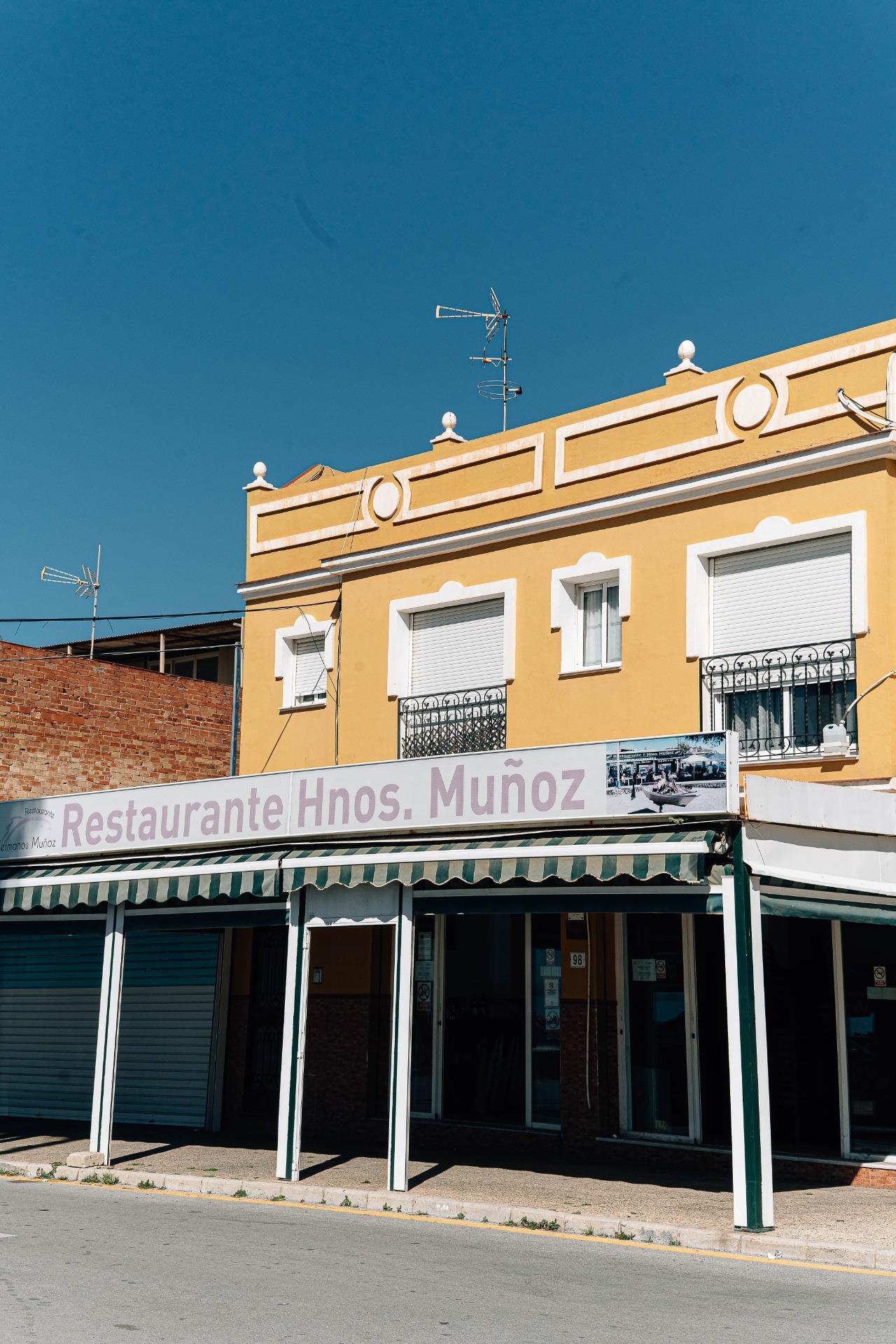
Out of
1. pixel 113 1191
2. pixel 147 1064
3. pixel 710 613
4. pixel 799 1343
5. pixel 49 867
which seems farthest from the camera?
pixel 147 1064

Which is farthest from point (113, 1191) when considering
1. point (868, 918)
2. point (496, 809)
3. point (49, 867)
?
point (868, 918)

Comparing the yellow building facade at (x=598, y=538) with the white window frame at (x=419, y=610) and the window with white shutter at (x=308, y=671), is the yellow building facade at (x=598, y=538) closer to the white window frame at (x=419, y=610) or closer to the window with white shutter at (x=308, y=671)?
the white window frame at (x=419, y=610)

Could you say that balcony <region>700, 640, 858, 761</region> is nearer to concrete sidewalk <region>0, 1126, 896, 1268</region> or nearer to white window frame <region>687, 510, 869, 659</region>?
white window frame <region>687, 510, 869, 659</region>

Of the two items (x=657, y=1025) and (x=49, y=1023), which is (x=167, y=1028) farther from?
(x=657, y=1025)

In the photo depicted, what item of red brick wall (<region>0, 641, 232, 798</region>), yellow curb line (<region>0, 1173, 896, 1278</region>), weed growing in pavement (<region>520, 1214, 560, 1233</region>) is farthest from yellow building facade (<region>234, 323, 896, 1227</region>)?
red brick wall (<region>0, 641, 232, 798</region>)

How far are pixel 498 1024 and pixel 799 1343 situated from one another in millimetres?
8961

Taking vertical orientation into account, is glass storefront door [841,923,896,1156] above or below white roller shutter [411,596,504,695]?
below

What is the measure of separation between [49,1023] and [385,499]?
28.5ft

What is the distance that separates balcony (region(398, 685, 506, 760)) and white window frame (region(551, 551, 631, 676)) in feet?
3.10

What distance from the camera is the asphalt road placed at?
7242 mm

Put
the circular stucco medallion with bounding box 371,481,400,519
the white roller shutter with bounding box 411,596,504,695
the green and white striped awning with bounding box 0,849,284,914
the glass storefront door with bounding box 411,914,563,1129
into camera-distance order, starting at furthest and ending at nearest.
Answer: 1. the circular stucco medallion with bounding box 371,481,400,519
2. the white roller shutter with bounding box 411,596,504,695
3. the glass storefront door with bounding box 411,914,563,1129
4. the green and white striped awning with bounding box 0,849,284,914

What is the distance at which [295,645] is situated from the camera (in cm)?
1911

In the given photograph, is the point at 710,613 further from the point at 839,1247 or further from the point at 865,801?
the point at 839,1247

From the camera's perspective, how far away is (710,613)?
14602 millimetres
